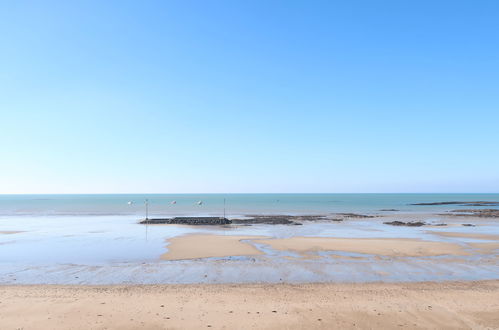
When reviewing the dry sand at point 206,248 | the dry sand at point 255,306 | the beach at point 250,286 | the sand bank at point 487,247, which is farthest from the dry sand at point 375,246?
the dry sand at point 255,306

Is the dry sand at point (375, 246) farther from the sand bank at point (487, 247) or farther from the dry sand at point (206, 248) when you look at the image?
the dry sand at point (206, 248)

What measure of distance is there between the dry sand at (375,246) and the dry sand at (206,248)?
2465 millimetres

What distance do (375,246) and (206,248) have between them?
1301 centimetres

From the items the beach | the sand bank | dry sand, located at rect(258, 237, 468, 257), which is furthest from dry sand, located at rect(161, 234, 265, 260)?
the sand bank

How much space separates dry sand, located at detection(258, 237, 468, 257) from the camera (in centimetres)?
2411

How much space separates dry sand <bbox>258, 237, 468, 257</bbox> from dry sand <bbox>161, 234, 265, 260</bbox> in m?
2.47

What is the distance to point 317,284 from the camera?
15.3 m

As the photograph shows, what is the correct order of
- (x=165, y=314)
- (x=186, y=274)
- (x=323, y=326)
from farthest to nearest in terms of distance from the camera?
1. (x=186, y=274)
2. (x=165, y=314)
3. (x=323, y=326)

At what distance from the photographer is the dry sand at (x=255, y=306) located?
10.5 m

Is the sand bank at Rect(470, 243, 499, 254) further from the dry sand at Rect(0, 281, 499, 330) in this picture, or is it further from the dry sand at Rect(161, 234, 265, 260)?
the dry sand at Rect(161, 234, 265, 260)

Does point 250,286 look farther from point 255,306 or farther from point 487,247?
point 487,247

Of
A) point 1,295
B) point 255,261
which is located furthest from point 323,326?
point 1,295

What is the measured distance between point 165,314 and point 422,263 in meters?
15.7

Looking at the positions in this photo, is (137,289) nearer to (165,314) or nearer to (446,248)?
(165,314)
